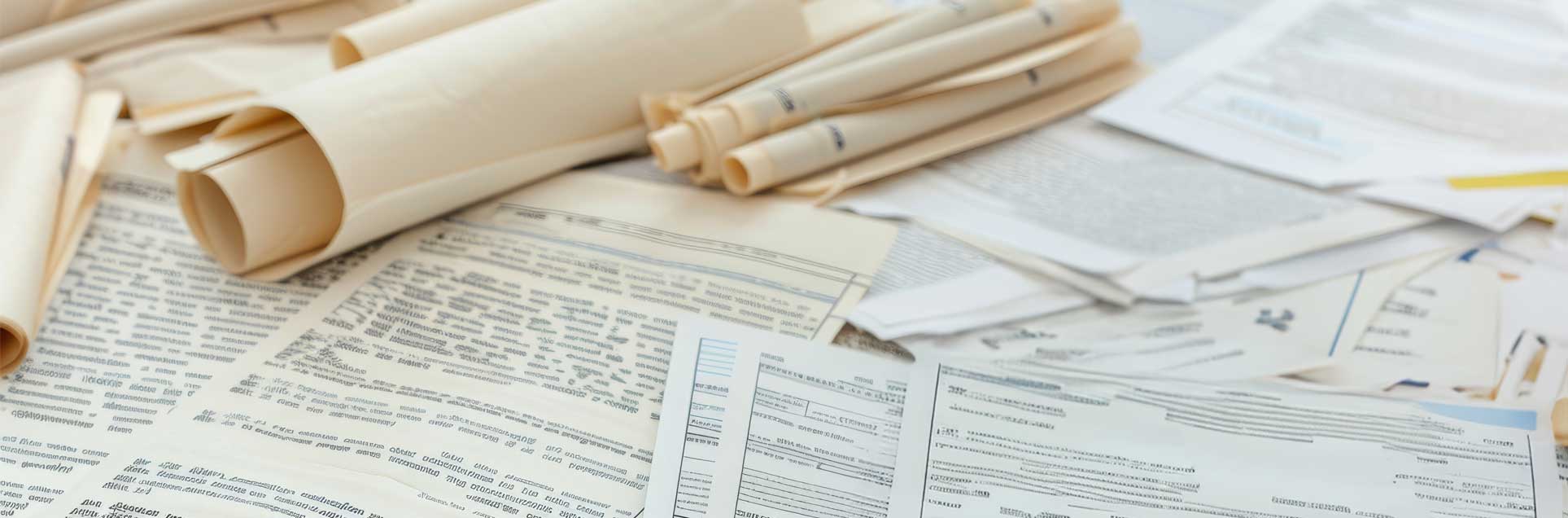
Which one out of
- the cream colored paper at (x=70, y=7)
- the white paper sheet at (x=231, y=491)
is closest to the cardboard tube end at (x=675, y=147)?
the white paper sheet at (x=231, y=491)

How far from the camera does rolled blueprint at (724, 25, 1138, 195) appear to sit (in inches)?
34.1

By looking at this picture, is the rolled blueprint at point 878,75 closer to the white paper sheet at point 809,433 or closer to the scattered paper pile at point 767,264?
the scattered paper pile at point 767,264

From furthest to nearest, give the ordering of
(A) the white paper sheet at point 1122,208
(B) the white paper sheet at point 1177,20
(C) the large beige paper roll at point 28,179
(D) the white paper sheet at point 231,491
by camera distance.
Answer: (B) the white paper sheet at point 1177,20 < (A) the white paper sheet at point 1122,208 < (C) the large beige paper roll at point 28,179 < (D) the white paper sheet at point 231,491

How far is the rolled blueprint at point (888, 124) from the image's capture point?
0.87 m

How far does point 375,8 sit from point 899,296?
63cm

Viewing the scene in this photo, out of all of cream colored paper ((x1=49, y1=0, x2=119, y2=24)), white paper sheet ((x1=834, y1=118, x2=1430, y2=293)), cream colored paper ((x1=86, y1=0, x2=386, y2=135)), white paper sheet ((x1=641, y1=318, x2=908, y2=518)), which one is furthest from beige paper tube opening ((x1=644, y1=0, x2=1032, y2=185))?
cream colored paper ((x1=49, y1=0, x2=119, y2=24))

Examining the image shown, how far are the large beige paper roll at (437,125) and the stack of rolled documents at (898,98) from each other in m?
0.05

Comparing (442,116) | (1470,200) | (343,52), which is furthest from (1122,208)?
(343,52)

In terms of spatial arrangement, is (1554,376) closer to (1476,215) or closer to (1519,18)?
(1476,215)

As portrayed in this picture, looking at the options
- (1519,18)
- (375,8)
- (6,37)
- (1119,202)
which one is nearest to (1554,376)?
(1119,202)

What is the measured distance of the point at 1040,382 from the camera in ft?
2.15

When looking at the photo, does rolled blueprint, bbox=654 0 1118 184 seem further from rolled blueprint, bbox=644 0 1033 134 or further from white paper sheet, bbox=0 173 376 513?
white paper sheet, bbox=0 173 376 513

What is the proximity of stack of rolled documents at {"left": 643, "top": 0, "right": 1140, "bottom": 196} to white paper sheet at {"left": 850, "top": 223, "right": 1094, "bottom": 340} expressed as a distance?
0.37ft

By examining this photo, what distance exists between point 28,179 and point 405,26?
11.3 inches
